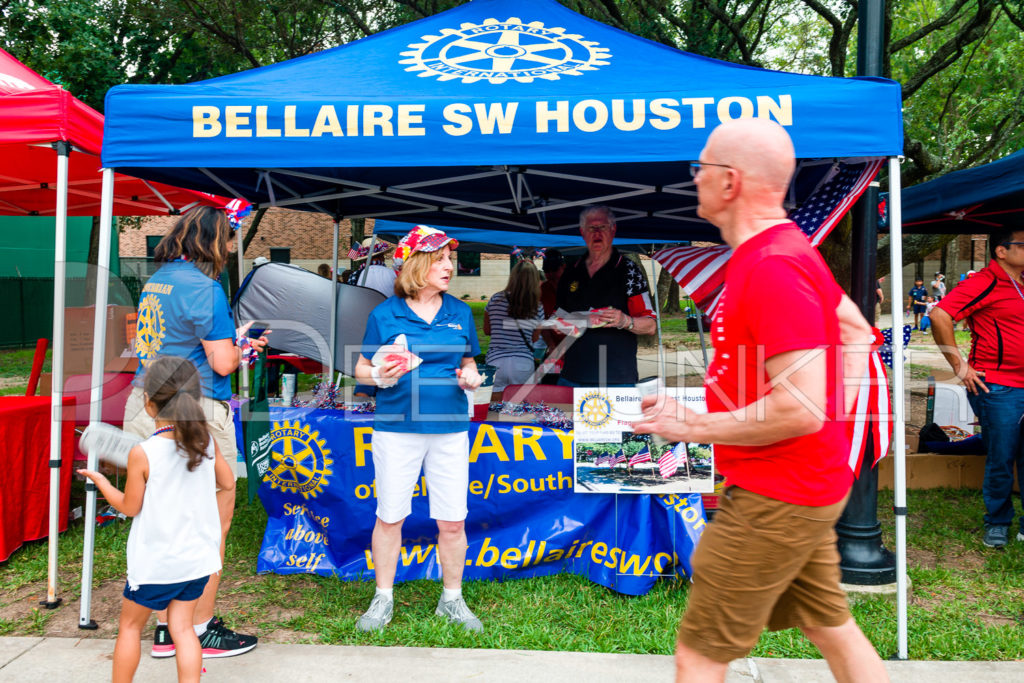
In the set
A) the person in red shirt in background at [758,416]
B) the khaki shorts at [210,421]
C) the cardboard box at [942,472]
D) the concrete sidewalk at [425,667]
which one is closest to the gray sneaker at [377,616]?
the concrete sidewalk at [425,667]

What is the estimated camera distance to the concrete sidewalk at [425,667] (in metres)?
2.99

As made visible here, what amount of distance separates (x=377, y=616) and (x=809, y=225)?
279 centimetres

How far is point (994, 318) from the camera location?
4570 millimetres

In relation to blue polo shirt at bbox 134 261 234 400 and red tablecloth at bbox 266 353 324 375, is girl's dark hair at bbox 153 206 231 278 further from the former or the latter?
red tablecloth at bbox 266 353 324 375

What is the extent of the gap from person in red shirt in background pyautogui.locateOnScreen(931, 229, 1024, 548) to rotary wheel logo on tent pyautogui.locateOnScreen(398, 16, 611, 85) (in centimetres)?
262

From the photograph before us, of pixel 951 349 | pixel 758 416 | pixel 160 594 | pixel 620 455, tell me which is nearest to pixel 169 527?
pixel 160 594

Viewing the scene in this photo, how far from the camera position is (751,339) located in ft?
5.86

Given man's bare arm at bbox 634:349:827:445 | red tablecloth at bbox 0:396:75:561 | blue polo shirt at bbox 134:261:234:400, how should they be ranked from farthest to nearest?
red tablecloth at bbox 0:396:75:561
blue polo shirt at bbox 134:261:234:400
man's bare arm at bbox 634:349:827:445

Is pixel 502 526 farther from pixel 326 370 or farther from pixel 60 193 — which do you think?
pixel 60 193

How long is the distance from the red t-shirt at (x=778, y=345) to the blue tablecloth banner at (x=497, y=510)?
82.0 inches

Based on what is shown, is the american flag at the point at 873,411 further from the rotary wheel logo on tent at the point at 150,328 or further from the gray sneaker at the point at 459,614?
the rotary wheel logo on tent at the point at 150,328

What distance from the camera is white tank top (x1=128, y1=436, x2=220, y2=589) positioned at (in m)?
2.55

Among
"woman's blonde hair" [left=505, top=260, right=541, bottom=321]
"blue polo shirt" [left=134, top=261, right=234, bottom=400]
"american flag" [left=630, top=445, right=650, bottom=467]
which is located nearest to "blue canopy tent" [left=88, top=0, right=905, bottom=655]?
"blue polo shirt" [left=134, top=261, right=234, bottom=400]

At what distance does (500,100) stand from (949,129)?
20.1 m
